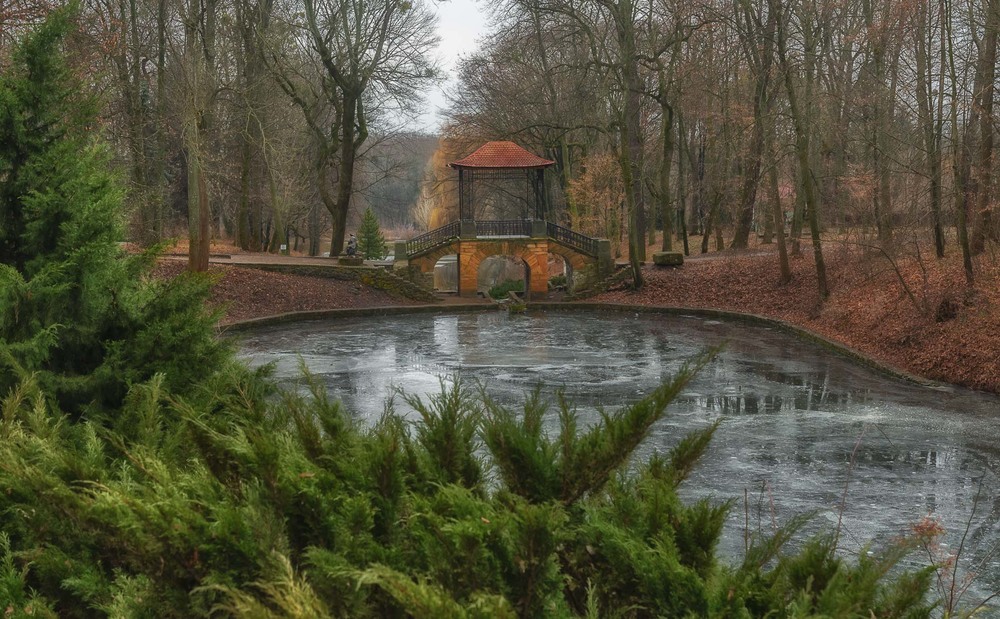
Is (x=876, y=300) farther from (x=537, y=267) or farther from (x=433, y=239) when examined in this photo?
(x=433, y=239)

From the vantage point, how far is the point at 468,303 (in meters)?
30.7

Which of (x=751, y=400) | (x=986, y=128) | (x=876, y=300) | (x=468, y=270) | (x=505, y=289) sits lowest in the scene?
(x=751, y=400)

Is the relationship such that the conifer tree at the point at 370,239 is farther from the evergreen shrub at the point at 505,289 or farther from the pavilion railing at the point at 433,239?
the pavilion railing at the point at 433,239

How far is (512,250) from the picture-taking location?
3278 cm

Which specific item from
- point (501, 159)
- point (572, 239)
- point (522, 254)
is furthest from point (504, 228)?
point (501, 159)

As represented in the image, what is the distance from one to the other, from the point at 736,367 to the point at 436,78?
2247cm

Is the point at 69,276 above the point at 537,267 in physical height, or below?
below

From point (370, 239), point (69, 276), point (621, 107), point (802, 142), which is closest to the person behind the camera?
point (69, 276)

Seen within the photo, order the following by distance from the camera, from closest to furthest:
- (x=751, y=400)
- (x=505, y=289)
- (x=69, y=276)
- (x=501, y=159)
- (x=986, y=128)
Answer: (x=69, y=276), (x=751, y=400), (x=986, y=128), (x=501, y=159), (x=505, y=289)

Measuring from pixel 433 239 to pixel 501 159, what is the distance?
408 centimetres

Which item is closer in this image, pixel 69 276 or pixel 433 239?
pixel 69 276

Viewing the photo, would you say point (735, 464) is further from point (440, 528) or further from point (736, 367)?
point (440, 528)

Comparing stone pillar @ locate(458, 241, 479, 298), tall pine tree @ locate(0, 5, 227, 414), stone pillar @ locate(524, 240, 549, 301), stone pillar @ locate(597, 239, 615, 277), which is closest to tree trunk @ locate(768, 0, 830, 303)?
stone pillar @ locate(597, 239, 615, 277)

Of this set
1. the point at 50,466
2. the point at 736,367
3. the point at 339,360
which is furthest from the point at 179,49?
the point at 50,466
